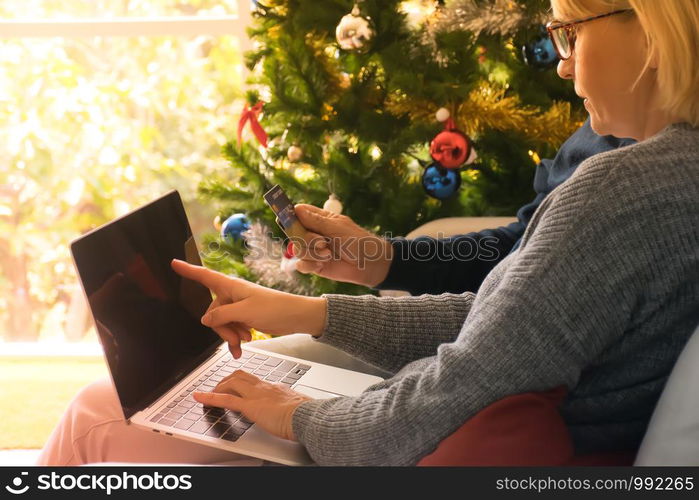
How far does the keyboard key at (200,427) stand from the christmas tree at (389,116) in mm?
861

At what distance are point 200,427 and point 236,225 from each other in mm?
929

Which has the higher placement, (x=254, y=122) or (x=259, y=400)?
(x=254, y=122)

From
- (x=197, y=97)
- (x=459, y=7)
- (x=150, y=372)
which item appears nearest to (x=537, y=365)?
(x=150, y=372)

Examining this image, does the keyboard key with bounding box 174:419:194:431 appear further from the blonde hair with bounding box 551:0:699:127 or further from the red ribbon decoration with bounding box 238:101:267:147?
the red ribbon decoration with bounding box 238:101:267:147

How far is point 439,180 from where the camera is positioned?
68.7 inches

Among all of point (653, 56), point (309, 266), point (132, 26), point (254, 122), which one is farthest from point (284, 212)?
point (132, 26)

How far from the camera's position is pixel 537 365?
2.70ft

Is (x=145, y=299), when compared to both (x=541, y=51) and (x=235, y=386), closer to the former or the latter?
(x=235, y=386)

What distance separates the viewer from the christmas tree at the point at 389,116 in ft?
5.61

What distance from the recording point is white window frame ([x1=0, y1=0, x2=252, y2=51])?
2.34m

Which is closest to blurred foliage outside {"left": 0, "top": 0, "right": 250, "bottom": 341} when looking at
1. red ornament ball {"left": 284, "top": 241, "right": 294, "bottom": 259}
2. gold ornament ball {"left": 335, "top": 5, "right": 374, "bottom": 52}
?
red ornament ball {"left": 284, "top": 241, "right": 294, "bottom": 259}

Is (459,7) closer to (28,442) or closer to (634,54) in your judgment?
(634,54)

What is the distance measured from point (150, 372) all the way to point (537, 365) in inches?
22.1

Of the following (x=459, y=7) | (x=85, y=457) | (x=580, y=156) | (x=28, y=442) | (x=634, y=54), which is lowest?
(x=28, y=442)
